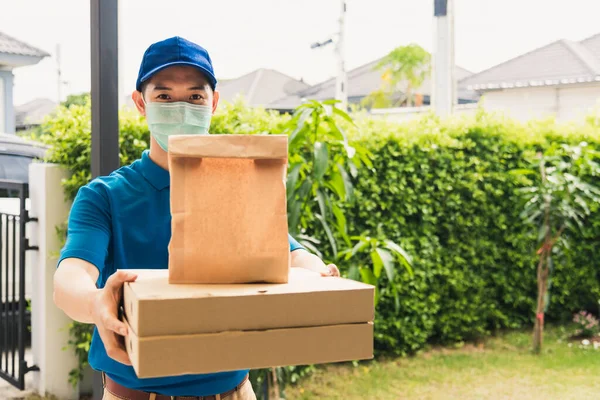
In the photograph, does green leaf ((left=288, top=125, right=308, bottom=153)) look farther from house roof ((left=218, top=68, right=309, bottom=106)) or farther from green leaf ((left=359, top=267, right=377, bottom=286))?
house roof ((left=218, top=68, right=309, bottom=106))

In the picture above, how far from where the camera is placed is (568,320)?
4.29 meters

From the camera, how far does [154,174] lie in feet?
3.34

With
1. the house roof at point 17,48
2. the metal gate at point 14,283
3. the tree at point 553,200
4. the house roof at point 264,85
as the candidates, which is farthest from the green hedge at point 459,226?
the house roof at point 264,85

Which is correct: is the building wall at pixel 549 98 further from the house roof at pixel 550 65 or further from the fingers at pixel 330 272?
the fingers at pixel 330 272

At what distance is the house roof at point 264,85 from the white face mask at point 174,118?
18482 mm

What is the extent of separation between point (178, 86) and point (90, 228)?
26cm

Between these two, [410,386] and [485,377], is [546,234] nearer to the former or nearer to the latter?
[485,377]

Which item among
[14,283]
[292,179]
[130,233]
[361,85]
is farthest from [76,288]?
[361,85]

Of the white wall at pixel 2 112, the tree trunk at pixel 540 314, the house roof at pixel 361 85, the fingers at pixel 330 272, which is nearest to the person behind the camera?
the fingers at pixel 330 272

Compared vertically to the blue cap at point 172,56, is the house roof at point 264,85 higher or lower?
higher

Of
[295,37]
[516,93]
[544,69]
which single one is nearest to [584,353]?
[516,93]

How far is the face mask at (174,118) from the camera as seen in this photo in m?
1.01

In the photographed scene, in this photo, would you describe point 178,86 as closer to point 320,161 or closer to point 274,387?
point 320,161

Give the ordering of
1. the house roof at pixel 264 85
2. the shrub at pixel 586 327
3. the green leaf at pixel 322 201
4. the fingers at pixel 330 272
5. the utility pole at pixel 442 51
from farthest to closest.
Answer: the house roof at pixel 264 85 < the utility pole at pixel 442 51 < the shrub at pixel 586 327 < the green leaf at pixel 322 201 < the fingers at pixel 330 272
